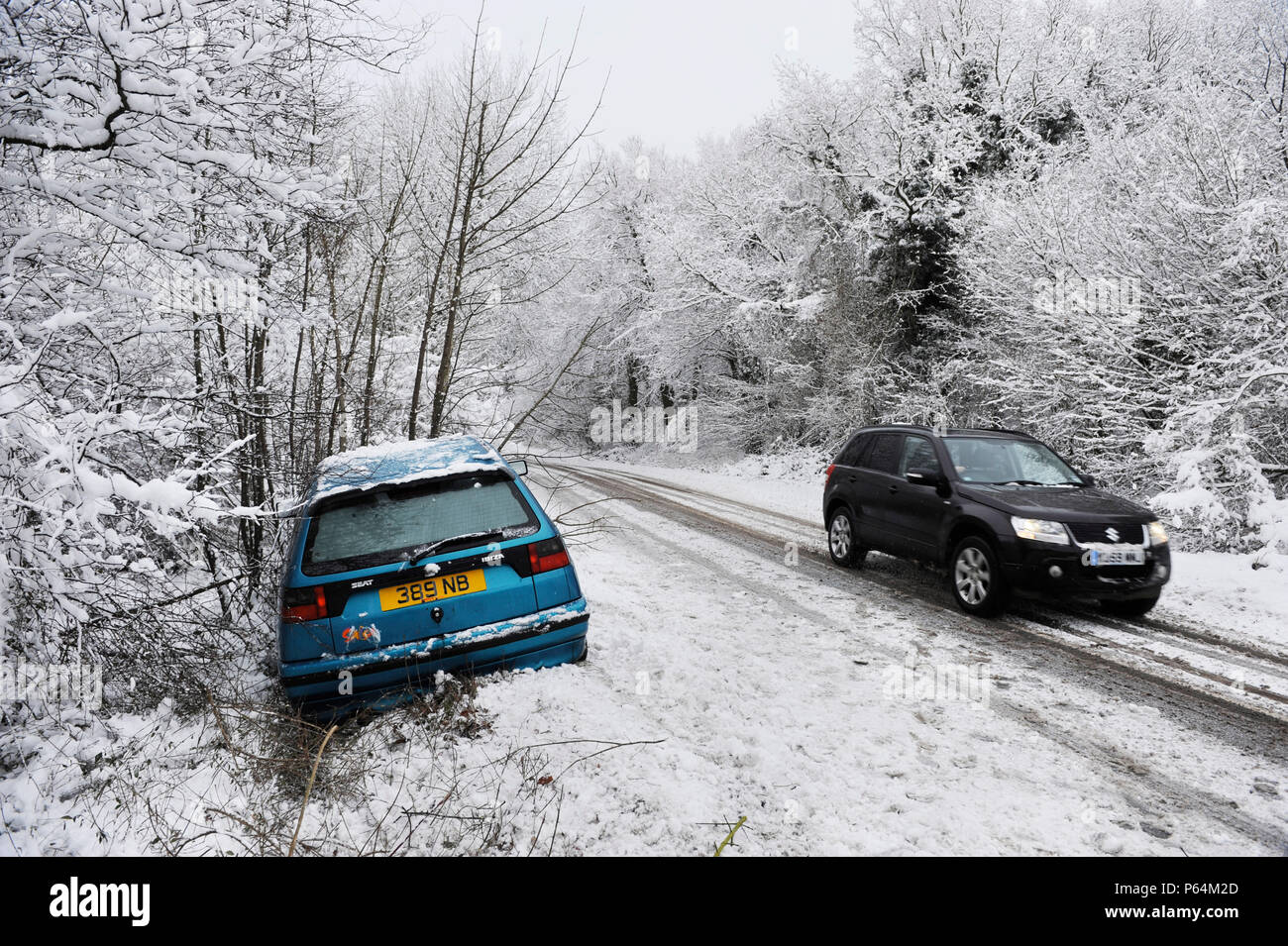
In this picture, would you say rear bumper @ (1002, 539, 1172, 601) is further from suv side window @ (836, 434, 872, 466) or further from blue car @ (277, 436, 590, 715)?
blue car @ (277, 436, 590, 715)

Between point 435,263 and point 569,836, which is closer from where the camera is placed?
point 569,836

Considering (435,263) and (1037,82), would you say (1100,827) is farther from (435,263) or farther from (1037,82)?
(1037,82)

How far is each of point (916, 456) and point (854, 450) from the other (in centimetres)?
133

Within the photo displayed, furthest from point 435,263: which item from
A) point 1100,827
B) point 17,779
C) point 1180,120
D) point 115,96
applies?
point 1180,120

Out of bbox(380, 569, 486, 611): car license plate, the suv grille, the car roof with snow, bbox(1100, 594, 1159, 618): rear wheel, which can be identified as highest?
the car roof with snow

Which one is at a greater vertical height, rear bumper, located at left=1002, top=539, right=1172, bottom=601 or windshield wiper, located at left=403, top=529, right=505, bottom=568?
windshield wiper, located at left=403, top=529, right=505, bottom=568

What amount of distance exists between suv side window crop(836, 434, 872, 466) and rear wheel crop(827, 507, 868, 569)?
0.67 metres

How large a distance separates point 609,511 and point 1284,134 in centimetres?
1175

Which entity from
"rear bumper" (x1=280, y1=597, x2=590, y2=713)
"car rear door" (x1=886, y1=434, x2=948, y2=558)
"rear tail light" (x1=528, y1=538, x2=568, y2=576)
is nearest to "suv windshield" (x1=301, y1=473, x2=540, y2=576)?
"rear tail light" (x1=528, y1=538, x2=568, y2=576)

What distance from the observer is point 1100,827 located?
2.82 meters

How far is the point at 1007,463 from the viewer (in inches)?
271

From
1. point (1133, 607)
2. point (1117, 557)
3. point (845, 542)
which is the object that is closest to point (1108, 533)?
point (1117, 557)

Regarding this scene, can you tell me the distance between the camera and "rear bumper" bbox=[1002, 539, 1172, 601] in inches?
219

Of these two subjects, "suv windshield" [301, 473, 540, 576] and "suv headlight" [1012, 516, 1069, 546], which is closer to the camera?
"suv windshield" [301, 473, 540, 576]
